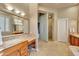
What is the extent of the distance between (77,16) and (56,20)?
55 centimetres

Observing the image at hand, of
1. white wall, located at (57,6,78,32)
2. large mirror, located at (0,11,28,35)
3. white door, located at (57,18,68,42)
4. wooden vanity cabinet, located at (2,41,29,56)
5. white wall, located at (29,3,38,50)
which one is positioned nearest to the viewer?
wooden vanity cabinet, located at (2,41,29,56)

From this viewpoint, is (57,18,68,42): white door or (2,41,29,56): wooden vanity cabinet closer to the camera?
(2,41,29,56): wooden vanity cabinet

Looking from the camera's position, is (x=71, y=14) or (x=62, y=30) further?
(x=62, y=30)

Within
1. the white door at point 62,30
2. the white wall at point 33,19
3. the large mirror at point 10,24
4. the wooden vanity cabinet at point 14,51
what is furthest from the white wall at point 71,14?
the wooden vanity cabinet at point 14,51

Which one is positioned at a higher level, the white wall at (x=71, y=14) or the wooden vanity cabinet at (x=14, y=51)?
the white wall at (x=71, y=14)

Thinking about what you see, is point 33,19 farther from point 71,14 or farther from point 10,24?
point 10,24

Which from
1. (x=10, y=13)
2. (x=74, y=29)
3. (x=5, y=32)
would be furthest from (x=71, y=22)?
(x=5, y=32)

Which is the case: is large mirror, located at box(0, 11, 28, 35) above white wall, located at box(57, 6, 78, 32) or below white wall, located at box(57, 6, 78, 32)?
below

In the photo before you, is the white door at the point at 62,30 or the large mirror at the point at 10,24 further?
the white door at the point at 62,30

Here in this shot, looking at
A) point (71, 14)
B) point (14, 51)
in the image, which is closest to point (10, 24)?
point (14, 51)

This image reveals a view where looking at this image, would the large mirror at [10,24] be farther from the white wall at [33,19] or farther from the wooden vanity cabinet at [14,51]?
the white wall at [33,19]

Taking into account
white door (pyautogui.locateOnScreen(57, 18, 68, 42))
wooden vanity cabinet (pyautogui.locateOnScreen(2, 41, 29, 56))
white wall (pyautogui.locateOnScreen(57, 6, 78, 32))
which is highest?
white wall (pyautogui.locateOnScreen(57, 6, 78, 32))

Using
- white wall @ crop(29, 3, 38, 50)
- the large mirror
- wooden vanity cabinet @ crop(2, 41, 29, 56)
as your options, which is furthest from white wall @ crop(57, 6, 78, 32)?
wooden vanity cabinet @ crop(2, 41, 29, 56)

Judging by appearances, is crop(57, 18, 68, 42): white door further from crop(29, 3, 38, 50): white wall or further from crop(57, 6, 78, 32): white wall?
crop(29, 3, 38, 50): white wall
